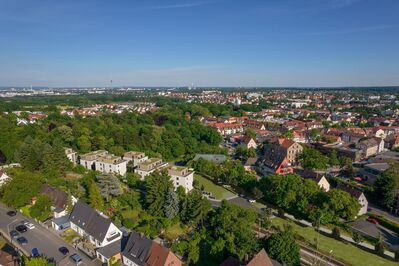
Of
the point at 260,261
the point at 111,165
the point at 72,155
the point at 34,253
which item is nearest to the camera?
the point at 260,261

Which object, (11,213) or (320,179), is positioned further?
(320,179)

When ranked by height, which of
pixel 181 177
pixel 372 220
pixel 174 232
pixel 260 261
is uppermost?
pixel 260 261

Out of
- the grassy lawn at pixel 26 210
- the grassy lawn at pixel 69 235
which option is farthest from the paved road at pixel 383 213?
the grassy lawn at pixel 26 210

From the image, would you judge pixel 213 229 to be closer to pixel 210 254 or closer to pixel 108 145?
pixel 210 254

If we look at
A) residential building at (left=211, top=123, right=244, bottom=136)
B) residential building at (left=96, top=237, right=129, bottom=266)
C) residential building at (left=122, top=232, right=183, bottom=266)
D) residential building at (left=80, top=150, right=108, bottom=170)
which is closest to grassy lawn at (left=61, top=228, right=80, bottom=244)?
residential building at (left=96, top=237, right=129, bottom=266)

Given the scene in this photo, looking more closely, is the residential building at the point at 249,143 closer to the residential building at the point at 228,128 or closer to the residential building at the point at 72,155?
the residential building at the point at 228,128

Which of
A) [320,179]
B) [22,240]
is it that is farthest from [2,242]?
[320,179]

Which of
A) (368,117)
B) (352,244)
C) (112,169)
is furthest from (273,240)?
(368,117)

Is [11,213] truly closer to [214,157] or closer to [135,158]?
[135,158]
